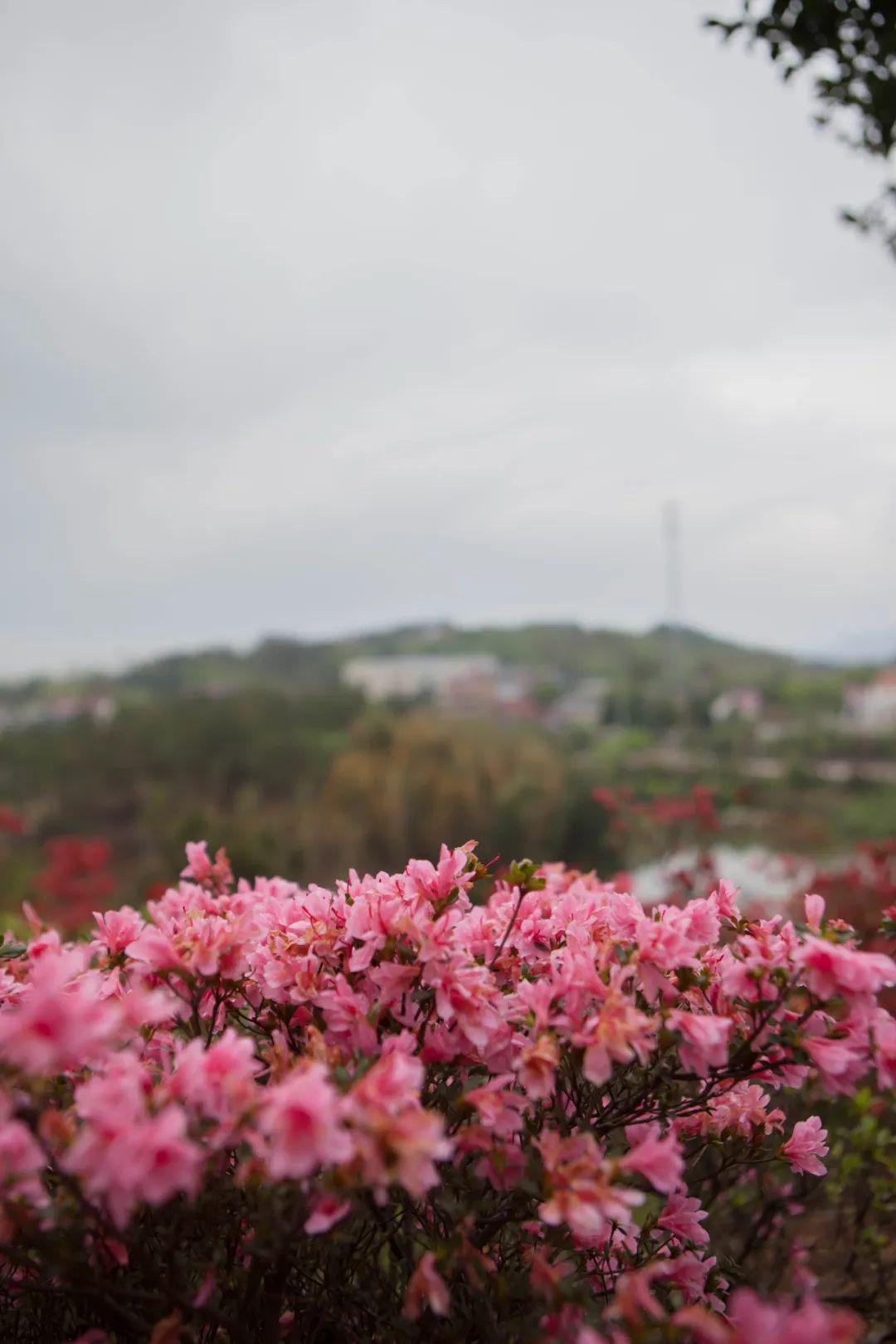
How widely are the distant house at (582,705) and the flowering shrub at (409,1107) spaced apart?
59.3 feet

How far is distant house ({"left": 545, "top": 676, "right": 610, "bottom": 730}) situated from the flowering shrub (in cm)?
1808

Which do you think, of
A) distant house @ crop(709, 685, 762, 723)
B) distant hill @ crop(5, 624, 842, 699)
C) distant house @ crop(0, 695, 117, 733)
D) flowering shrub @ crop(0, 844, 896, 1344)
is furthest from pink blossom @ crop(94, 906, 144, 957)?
distant house @ crop(709, 685, 762, 723)

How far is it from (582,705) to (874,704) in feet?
23.1

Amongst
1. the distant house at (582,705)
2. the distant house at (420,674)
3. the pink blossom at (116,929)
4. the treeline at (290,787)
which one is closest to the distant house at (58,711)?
the treeline at (290,787)

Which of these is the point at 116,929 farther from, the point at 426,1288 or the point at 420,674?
the point at 420,674

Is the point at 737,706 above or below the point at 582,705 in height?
above

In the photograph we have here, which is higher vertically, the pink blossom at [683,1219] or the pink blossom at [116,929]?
the pink blossom at [116,929]

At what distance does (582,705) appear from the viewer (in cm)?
2195

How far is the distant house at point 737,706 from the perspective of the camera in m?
18.6

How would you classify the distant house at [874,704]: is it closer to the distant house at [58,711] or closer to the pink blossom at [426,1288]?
the distant house at [58,711]

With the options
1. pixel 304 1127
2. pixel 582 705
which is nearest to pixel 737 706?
pixel 582 705

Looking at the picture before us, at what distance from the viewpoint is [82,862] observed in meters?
6.81

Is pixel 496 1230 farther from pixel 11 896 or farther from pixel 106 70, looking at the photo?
pixel 11 896

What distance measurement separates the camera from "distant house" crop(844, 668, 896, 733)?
1816 centimetres
